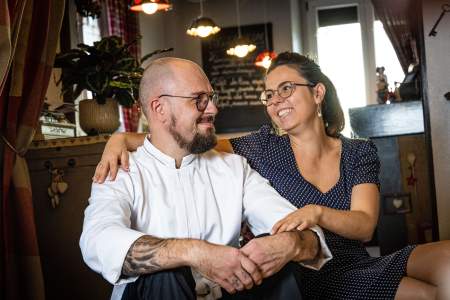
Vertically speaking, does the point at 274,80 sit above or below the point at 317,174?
above

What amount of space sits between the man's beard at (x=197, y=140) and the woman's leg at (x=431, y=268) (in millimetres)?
756

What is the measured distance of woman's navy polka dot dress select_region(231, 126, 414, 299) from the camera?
196 centimetres

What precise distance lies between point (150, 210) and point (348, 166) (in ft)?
2.52

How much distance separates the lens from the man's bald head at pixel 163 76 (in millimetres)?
1944

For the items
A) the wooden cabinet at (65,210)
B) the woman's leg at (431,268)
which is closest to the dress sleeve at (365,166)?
the woman's leg at (431,268)

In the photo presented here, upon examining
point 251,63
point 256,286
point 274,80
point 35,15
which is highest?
point 251,63

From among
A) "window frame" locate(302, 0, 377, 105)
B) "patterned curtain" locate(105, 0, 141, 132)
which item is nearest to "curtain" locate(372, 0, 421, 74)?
"window frame" locate(302, 0, 377, 105)

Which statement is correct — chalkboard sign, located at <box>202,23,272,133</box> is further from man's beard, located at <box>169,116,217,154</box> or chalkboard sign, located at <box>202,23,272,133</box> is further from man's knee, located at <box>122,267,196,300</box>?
man's knee, located at <box>122,267,196,300</box>

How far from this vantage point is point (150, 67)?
201 cm

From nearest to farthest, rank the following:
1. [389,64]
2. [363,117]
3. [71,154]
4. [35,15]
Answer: [35,15]
[71,154]
[363,117]
[389,64]

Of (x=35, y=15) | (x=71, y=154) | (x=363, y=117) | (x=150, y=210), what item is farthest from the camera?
(x=363, y=117)

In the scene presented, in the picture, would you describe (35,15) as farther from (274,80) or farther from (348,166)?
(348,166)

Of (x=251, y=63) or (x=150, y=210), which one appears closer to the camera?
(x=150, y=210)

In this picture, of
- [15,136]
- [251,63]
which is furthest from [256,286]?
[251,63]
